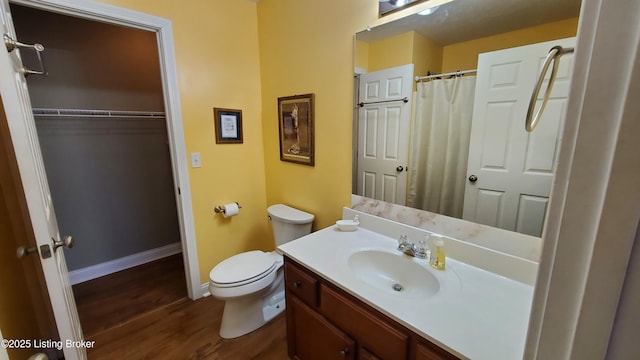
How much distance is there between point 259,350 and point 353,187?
1185 mm

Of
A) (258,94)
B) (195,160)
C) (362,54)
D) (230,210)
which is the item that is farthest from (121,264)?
A: (362,54)

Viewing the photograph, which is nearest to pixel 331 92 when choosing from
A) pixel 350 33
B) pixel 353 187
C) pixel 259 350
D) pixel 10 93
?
pixel 350 33

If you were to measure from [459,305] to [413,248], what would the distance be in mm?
358

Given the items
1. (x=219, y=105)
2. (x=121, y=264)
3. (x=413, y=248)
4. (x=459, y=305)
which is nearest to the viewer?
(x=459, y=305)

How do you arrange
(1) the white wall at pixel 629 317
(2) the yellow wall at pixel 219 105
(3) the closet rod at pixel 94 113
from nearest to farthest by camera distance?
1. (1) the white wall at pixel 629 317
2. (2) the yellow wall at pixel 219 105
3. (3) the closet rod at pixel 94 113

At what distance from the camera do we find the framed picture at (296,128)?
6.08 feet

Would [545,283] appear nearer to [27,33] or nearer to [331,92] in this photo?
[331,92]

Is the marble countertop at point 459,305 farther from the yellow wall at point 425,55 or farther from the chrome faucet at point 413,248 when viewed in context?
the yellow wall at point 425,55

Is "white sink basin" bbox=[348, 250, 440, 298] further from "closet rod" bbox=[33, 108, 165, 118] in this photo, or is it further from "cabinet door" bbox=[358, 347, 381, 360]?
"closet rod" bbox=[33, 108, 165, 118]

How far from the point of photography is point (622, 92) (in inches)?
11.1

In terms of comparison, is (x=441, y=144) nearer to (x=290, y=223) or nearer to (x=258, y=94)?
(x=290, y=223)

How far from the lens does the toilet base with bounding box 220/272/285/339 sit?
1.75 m

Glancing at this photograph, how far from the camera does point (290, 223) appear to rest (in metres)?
1.91

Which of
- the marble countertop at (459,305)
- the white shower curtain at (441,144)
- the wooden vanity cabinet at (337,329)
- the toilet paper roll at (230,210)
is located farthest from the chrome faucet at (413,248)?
the toilet paper roll at (230,210)
